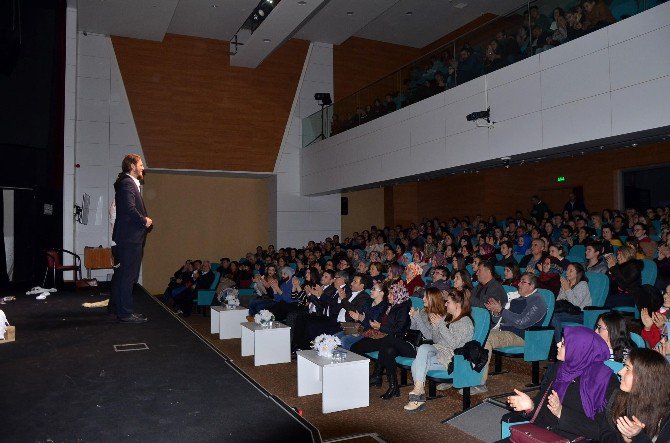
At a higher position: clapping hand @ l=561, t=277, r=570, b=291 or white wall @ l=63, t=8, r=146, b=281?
white wall @ l=63, t=8, r=146, b=281

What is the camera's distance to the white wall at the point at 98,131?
11688 millimetres

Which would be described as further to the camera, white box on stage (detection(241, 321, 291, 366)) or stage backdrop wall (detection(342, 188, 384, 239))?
stage backdrop wall (detection(342, 188, 384, 239))

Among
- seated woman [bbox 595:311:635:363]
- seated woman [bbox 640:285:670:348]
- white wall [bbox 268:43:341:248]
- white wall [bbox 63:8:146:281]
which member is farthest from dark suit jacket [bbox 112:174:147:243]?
white wall [bbox 268:43:341:248]

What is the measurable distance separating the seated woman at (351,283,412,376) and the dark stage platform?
1.88 meters

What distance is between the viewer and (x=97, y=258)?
35.1 feet

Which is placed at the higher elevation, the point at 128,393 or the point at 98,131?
→ the point at 98,131

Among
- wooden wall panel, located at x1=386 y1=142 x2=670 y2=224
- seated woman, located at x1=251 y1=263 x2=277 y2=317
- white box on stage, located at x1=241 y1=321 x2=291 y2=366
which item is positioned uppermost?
wooden wall panel, located at x1=386 y1=142 x2=670 y2=224

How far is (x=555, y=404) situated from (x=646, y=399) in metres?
0.57

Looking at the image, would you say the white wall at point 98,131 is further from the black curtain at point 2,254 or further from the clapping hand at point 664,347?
the clapping hand at point 664,347

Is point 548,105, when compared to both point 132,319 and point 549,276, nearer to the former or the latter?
point 549,276

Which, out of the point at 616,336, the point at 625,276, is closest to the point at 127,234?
the point at 616,336

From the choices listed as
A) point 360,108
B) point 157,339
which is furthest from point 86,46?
point 157,339

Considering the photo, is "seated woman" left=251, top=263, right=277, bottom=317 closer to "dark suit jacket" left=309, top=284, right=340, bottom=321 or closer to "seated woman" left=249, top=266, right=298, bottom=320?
"seated woman" left=249, top=266, right=298, bottom=320

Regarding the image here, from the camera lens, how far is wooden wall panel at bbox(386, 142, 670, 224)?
12.0 meters
